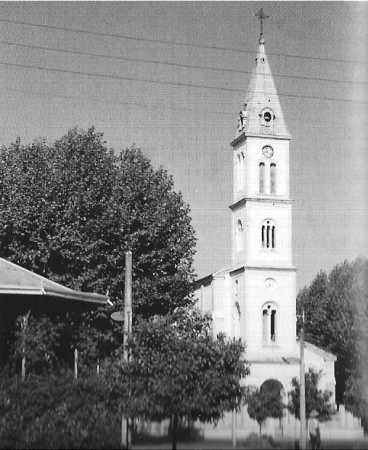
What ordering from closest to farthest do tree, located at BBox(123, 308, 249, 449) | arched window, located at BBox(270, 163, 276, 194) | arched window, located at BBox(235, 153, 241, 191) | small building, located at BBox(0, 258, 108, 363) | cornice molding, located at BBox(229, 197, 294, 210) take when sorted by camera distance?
tree, located at BBox(123, 308, 249, 449), small building, located at BBox(0, 258, 108, 363), cornice molding, located at BBox(229, 197, 294, 210), arched window, located at BBox(270, 163, 276, 194), arched window, located at BBox(235, 153, 241, 191)

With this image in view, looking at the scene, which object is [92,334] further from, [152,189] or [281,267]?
[281,267]

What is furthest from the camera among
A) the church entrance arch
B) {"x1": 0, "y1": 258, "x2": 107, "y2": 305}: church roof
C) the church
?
the church

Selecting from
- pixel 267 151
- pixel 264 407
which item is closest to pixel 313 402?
pixel 264 407

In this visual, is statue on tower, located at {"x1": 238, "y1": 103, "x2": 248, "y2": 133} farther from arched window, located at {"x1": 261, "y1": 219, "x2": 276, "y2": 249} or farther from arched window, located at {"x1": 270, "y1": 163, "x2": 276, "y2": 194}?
arched window, located at {"x1": 261, "y1": 219, "x2": 276, "y2": 249}

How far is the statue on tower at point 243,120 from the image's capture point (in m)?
62.4

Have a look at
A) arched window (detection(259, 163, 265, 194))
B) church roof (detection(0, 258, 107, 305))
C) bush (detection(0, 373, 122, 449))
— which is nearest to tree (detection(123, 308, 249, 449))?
bush (detection(0, 373, 122, 449))

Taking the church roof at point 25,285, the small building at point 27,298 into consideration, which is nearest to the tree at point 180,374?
the church roof at point 25,285

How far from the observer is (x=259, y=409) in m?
46.4

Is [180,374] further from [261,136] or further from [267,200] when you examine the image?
[261,136]

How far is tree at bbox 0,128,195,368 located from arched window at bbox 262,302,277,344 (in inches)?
641

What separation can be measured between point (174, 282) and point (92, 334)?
599cm

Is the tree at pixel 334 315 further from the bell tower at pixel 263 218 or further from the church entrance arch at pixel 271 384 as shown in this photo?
the church entrance arch at pixel 271 384

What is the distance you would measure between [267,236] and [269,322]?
627 centimetres

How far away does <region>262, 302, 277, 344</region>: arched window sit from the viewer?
5953 cm
